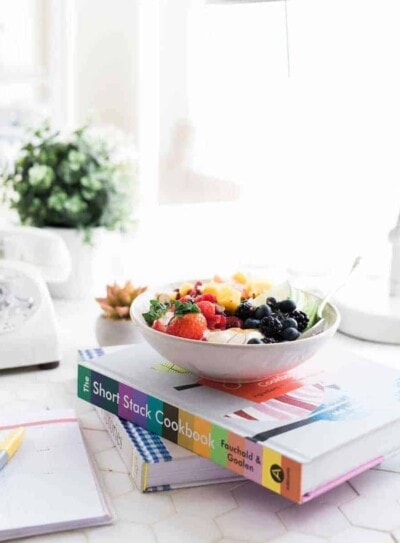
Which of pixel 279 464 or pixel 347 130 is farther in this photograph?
pixel 347 130

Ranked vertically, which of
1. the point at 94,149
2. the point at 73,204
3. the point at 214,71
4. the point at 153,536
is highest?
the point at 214,71

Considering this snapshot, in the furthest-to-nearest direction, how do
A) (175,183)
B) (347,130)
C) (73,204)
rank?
(175,183)
(347,130)
(73,204)

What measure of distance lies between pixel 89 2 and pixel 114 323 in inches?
56.2

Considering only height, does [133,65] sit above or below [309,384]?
above

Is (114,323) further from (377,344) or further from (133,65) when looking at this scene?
(133,65)

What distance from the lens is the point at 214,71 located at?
2.60 meters

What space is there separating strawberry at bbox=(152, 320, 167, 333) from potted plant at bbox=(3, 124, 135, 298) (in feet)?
2.53

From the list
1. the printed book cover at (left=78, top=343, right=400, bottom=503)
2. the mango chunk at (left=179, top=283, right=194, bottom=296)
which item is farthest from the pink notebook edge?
the mango chunk at (left=179, top=283, right=194, bottom=296)

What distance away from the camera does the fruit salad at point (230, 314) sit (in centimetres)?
101

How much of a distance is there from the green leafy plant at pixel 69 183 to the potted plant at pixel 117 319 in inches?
16.9

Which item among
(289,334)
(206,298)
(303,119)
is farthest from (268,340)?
(303,119)

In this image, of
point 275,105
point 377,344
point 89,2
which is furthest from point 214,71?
point 377,344

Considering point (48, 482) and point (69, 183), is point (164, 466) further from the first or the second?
point (69, 183)

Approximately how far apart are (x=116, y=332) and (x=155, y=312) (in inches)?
13.7
